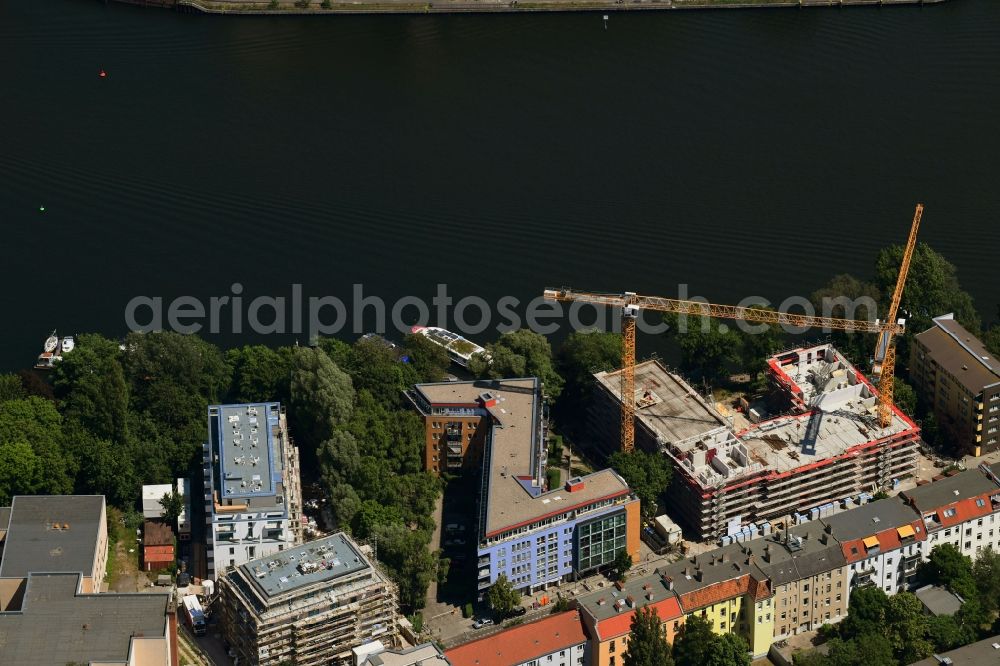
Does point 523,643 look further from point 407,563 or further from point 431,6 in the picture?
point 431,6

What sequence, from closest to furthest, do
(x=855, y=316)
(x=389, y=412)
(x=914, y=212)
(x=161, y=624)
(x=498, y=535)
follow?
(x=161, y=624)
(x=498, y=535)
(x=389, y=412)
(x=855, y=316)
(x=914, y=212)

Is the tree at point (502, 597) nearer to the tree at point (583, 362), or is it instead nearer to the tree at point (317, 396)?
the tree at point (317, 396)

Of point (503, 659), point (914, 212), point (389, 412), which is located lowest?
point (503, 659)

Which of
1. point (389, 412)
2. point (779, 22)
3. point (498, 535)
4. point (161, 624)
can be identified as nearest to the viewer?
point (161, 624)

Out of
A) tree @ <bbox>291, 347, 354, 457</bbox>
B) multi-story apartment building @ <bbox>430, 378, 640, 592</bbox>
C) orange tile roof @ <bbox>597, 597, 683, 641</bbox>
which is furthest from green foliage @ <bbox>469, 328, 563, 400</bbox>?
orange tile roof @ <bbox>597, 597, 683, 641</bbox>

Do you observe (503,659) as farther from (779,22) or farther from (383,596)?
(779,22)

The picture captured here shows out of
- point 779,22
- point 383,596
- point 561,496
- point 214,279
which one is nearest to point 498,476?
point 561,496

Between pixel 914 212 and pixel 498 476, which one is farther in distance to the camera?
pixel 914 212

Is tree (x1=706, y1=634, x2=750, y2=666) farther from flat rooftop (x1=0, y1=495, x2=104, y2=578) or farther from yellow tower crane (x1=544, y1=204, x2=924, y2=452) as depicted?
flat rooftop (x1=0, y1=495, x2=104, y2=578)
